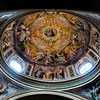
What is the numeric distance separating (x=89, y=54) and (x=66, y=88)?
2.54 metres

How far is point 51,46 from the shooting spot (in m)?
17.5

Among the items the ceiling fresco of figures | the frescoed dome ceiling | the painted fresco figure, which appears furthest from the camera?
the ceiling fresco of figures

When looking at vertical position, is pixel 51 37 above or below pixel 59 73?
above

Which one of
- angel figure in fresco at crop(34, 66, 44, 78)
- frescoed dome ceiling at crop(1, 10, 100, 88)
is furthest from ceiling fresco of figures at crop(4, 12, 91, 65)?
angel figure in fresco at crop(34, 66, 44, 78)

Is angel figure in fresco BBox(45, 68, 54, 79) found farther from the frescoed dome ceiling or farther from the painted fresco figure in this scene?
the painted fresco figure

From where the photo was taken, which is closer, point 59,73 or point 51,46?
point 59,73

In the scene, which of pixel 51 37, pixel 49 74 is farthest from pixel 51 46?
pixel 49 74

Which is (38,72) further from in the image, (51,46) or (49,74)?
(51,46)

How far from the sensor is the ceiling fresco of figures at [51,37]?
1647 cm

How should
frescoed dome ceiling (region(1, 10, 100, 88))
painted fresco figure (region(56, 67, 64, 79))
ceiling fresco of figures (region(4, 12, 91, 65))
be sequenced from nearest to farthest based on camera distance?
frescoed dome ceiling (region(1, 10, 100, 88)) < painted fresco figure (region(56, 67, 64, 79)) < ceiling fresco of figures (region(4, 12, 91, 65))

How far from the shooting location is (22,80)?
15172mm

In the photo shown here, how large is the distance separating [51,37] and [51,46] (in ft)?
1.81

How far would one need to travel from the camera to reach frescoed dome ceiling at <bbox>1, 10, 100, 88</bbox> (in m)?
15.7
